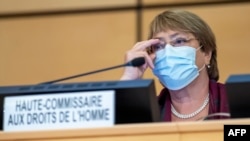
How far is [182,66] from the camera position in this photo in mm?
1800

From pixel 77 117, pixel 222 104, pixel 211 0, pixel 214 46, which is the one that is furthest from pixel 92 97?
pixel 211 0

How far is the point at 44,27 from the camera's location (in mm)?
3109

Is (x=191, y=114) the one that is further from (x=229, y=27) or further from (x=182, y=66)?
(x=229, y=27)

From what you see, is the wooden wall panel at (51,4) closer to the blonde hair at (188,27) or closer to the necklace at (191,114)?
the blonde hair at (188,27)

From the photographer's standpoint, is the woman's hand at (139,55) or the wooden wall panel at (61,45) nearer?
the woman's hand at (139,55)

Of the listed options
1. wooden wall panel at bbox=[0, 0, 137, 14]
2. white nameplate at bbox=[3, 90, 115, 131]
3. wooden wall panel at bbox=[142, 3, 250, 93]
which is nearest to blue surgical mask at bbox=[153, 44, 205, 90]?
white nameplate at bbox=[3, 90, 115, 131]

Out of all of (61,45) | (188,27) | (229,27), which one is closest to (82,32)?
(61,45)

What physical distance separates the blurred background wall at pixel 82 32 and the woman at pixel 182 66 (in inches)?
42.2

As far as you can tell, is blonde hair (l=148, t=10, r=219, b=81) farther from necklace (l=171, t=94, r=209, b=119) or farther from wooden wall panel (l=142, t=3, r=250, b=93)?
wooden wall panel (l=142, t=3, r=250, b=93)

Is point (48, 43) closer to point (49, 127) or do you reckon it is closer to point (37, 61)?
point (37, 61)

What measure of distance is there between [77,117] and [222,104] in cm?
60

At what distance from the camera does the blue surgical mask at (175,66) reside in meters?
1.79

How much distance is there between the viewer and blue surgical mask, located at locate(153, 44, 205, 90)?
5.87ft

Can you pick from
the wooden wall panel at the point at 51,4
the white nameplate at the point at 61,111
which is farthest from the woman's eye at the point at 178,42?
the wooden wall panel at the point at 51,4
